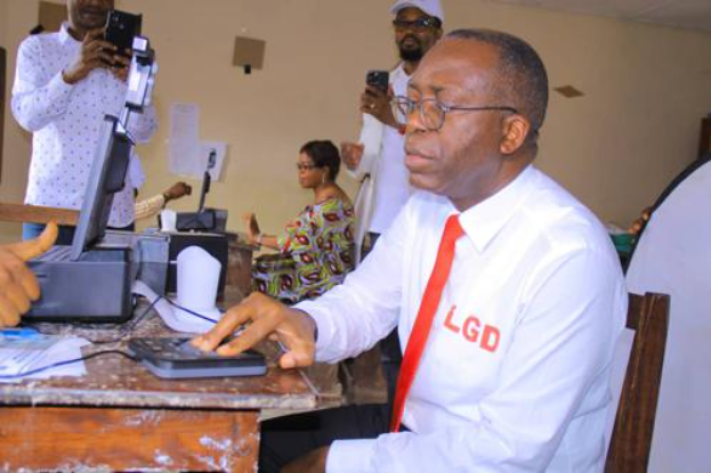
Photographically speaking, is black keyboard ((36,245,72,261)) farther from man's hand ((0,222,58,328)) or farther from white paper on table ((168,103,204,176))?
white paper on table ((168,103,204,176))

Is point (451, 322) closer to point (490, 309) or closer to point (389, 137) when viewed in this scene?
point (490, 309)

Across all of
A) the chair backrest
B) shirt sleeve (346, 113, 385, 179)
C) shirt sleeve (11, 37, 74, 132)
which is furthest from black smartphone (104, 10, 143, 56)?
shirt sleeve (346, 113, 385, 179)

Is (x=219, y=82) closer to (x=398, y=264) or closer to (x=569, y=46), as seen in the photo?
(x=569, y=46)

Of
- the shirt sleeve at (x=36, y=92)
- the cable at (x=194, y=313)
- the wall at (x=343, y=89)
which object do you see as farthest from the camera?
the wall at (x=343, y=89)

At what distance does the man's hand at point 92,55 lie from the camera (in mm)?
1862

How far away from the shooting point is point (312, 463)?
109 centimetres

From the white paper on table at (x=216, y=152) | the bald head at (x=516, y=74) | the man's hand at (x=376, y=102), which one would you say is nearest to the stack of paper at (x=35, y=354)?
the bald head at (x=516, y=74)

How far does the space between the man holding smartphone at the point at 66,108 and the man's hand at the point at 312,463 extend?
1.18 metres

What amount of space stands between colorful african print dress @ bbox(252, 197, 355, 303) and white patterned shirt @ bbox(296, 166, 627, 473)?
2.24 metres

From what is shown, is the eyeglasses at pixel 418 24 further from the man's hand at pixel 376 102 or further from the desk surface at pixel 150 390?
the desk surface at pixel 150 390

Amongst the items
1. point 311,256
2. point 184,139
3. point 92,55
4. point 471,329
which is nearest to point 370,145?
point 311,256

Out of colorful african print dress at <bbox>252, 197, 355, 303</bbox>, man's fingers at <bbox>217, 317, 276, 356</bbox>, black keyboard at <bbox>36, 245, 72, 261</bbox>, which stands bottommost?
colorful african print dress at <bbox>252, 197, 355, 303</bbox>

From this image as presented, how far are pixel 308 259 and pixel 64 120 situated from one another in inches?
63.2

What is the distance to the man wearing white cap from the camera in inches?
107
